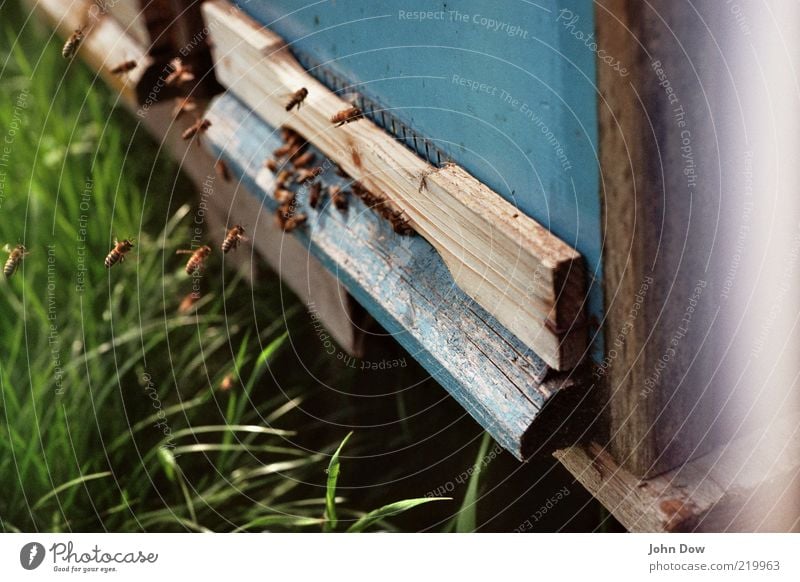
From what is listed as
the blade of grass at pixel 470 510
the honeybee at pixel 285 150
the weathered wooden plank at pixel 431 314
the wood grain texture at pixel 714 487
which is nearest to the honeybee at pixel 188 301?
the weathered wooden plank at pixel 431 314

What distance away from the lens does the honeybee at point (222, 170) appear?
2146mm

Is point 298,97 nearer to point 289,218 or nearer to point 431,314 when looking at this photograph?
point 289,218

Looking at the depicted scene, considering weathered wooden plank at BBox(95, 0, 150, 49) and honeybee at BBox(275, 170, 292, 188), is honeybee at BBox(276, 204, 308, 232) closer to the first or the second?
honeybee at BBox(275, 170, 292, 188)

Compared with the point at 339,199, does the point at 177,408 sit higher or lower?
lower

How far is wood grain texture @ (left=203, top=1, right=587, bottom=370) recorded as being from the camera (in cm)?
124

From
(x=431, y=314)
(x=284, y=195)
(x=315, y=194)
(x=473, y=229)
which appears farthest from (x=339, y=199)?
(x=473, y=229)

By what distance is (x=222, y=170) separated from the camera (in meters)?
2.17

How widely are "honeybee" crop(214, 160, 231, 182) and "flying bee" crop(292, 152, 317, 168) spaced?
0.36 metres

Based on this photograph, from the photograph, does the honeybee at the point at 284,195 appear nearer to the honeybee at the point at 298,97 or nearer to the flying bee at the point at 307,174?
the flying bee at the point at 307,174

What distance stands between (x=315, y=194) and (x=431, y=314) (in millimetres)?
390

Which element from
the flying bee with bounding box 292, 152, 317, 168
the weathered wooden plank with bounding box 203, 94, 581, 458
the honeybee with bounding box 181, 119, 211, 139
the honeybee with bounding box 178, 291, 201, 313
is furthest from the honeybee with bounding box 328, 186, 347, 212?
the honeybee with bounding box 178, 291, 201, 313
